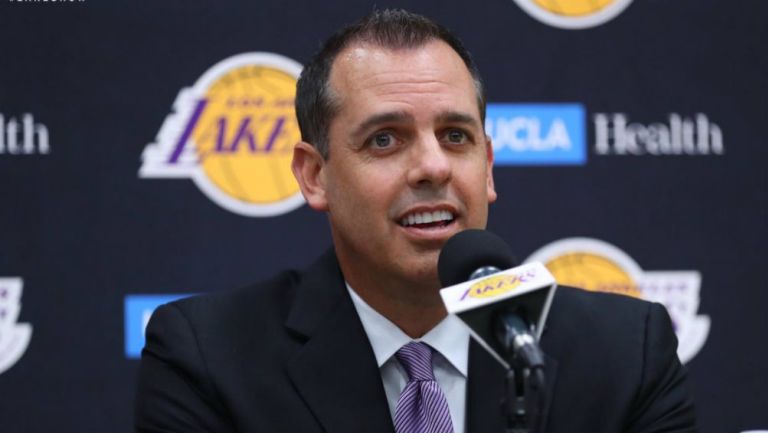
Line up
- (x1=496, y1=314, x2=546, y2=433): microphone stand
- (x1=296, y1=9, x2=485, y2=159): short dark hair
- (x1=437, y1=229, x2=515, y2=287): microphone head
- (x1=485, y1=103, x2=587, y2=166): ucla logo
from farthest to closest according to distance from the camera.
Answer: (x1=485, y1=103, x2=587, y2=166): ucla logo → (x1=296, y1=9, x2=485, y2=159): short dark hair → (x1=437, y1=229, x2=515, y2=287): microphone head → (x1=496, y1=314, x2=546, y2=433): microphone stand

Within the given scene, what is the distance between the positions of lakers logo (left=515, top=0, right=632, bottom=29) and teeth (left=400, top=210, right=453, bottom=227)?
1.11 meters

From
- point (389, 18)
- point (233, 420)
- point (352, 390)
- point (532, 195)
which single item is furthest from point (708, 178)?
point (233, 420)

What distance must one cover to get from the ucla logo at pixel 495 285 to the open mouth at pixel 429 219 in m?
0.62

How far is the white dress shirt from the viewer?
2141mm

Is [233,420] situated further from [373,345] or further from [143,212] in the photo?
[143,212]

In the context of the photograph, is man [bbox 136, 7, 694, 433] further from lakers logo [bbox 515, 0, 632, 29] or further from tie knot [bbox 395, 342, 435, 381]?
lakers logo [bbox 515, 0, 632, 29]

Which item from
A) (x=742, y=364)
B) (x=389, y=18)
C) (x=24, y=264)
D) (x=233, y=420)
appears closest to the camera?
(x=233, y=420)

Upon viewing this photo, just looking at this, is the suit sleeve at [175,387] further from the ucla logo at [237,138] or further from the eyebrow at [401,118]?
the ucla logo at [237,138]

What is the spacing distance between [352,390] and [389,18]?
29.6 inches

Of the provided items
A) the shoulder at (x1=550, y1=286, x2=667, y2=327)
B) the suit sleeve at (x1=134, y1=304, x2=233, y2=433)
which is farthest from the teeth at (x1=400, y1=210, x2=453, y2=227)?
the suit sleeve at (x1=134, y1=304, x2=233, y2=433)

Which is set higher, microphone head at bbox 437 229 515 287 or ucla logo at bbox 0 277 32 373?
microphone head at bbox 437 229 515 287

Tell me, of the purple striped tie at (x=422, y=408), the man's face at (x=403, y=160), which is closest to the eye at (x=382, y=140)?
the man's face at (x=403, y=160)

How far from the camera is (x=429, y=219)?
2055 millimetres

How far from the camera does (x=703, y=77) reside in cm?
303
